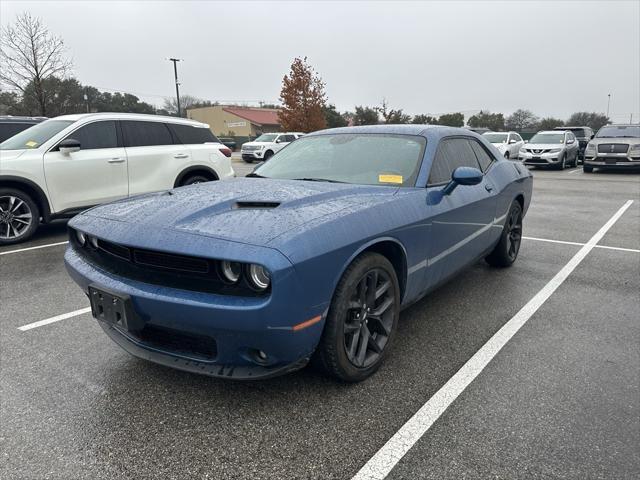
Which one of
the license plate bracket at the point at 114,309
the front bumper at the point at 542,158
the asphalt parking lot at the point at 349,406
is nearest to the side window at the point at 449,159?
the asphalt parking lot at the point at 349,406

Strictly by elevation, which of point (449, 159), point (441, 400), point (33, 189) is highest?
point (449, 159)

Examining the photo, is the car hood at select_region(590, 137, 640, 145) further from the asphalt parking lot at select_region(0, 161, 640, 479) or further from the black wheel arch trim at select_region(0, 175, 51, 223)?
the black wheel arch trim at select_region(0, 175, 51, 223)

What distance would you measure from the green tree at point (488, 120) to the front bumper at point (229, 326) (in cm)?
6417

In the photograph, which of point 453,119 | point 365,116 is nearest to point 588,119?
point 453,119

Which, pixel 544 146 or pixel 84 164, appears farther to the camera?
pixel 544 146

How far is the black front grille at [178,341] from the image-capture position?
2264 millimetres

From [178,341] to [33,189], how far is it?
498cm

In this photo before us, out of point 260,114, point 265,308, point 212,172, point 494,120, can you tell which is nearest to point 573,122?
point 494,120

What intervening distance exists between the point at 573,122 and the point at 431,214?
7987cm

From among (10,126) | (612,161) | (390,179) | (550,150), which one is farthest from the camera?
(550,150)

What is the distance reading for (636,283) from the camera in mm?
4582

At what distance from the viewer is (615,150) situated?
51.1ft

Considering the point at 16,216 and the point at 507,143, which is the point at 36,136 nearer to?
the point at 16,216

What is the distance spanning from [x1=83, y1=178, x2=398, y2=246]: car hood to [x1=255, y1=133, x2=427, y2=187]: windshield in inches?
7.8
